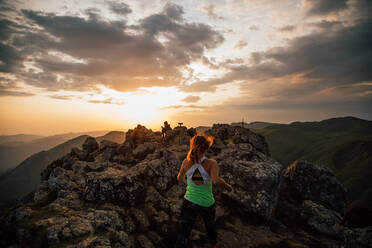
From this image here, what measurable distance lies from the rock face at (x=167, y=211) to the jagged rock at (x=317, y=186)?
9 centimetres

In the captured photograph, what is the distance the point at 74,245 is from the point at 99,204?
488cm

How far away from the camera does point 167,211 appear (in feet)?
45.4

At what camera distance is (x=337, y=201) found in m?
18.0

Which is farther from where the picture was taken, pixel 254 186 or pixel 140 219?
pixel 254 186

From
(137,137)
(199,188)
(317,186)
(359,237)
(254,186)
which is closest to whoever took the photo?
(199,188)

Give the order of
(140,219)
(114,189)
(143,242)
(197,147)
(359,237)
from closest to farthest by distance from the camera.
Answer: (197,147), (359,237), (143,242), (140,219), (114,189)

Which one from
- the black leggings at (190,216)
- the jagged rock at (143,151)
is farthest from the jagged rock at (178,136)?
the black leggings at (190,216)

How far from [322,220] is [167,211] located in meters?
11.9

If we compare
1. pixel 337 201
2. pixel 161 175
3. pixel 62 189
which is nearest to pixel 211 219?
pixel 161 175

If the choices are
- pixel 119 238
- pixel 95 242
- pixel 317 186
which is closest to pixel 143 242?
pixel 119 238

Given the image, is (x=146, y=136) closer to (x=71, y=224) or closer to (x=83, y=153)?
(x=83, y=153)

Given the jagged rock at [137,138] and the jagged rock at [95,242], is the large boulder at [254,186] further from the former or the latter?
the jagged rock at [137,138]

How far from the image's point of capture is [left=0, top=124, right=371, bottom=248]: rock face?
29.8ft

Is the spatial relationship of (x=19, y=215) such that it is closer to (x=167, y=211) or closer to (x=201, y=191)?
(x=167, y=211)
